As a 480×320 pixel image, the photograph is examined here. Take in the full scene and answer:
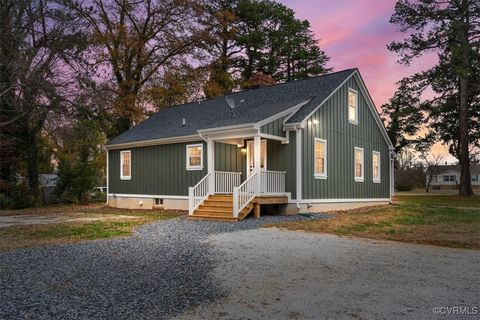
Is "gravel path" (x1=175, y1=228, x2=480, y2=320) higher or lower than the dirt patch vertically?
higher

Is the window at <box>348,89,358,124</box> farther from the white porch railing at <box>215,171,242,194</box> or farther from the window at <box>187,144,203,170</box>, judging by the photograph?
the window at <box>187,144,203,170</box>

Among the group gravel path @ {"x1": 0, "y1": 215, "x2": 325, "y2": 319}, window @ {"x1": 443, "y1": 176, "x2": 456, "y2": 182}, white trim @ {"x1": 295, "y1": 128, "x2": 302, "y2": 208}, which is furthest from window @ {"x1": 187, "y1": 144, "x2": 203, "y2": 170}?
window @ {"x1": 443, "y1": 176, "x2": 456, "y2": 182}

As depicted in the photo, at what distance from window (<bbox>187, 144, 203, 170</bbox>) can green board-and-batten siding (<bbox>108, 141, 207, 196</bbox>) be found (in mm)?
182

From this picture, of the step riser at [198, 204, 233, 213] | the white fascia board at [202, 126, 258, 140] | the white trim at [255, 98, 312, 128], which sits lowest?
the step riser at [198, 204, 233, 213]

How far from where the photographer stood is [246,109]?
17750 mm

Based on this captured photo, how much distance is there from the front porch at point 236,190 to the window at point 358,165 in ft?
16.8

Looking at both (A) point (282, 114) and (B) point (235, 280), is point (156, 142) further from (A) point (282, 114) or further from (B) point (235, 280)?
(B) point (235, 280)

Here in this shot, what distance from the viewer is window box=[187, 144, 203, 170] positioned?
16734mm

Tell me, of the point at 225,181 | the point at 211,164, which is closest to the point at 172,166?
the point at 225,181

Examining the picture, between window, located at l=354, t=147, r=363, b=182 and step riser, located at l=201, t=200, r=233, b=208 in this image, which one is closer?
step riser, located at l=201, t=200, r=233, b=208

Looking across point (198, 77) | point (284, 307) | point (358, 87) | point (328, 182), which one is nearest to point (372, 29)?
point (358, 87)

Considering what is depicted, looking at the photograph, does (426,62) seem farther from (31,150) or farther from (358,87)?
(31,150)

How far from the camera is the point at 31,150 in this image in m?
23.3

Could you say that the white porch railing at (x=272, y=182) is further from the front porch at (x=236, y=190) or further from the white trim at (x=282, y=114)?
the white trim at (x=282, y=114)
